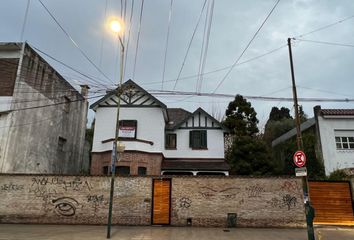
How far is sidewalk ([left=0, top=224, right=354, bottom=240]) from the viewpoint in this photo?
10.7 meters

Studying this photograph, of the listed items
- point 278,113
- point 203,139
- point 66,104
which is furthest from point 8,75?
point 278,113

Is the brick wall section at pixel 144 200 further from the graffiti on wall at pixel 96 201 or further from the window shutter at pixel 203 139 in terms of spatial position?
the window shutter at pixel 203 139

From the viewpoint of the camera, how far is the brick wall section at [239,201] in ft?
45.4

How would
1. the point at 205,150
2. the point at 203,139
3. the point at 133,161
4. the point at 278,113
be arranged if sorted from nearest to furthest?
1. the point at 133,161
2. the point at 205,150
3. the point at 203,139
4. the point at 278,113

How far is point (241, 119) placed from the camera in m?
24.8

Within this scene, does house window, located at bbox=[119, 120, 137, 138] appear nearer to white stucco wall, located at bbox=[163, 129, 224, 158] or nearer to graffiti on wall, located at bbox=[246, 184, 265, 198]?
white stucco wall, located at bbox=[163, 129, 224, 158]

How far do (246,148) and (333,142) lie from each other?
657cm

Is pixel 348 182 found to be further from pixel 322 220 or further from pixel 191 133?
pixel 191 133

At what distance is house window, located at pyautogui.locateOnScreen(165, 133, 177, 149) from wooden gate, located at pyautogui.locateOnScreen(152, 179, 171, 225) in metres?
9.01

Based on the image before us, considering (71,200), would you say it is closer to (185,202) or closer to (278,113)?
(185,202)

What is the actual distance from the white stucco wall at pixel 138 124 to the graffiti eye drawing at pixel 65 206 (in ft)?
22.1

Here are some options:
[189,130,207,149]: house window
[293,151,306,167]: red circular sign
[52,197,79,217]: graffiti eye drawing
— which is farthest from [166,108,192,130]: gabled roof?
[293,151,306,167]: red circular sign

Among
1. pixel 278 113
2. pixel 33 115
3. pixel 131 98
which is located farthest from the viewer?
pixel 278 113

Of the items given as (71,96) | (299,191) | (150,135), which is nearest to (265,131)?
(150,135)
